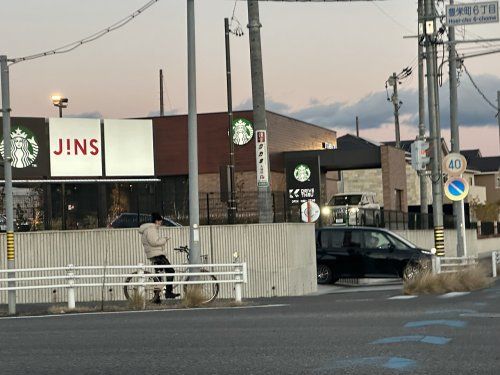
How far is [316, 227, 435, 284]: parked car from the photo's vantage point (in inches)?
1096

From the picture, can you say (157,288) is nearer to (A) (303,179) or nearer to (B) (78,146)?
(B) (78,146)

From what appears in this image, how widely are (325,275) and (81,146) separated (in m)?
10.5

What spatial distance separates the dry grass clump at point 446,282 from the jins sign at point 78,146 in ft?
46.8

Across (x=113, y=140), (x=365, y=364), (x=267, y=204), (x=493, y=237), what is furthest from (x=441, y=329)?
(x=493, y=237)

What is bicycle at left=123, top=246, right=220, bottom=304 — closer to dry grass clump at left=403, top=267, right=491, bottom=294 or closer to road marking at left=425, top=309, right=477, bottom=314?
dry grass clump at left=403, top=267, right=491, bottom=294

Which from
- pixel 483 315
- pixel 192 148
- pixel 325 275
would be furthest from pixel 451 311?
A: pixel 325 275

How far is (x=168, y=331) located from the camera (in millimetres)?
13625

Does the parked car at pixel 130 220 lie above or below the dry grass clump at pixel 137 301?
above

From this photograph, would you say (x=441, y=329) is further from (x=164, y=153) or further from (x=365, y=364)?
(x=164, y=153)

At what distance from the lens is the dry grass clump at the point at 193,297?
1917 cm

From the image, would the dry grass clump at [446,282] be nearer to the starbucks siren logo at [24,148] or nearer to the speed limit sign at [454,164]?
the speed limit sign at [454,164]

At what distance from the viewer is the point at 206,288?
20922 mm

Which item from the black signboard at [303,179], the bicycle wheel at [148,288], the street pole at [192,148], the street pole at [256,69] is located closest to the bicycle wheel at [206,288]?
the street pole at [192,148]

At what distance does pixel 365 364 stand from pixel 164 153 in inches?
1529
